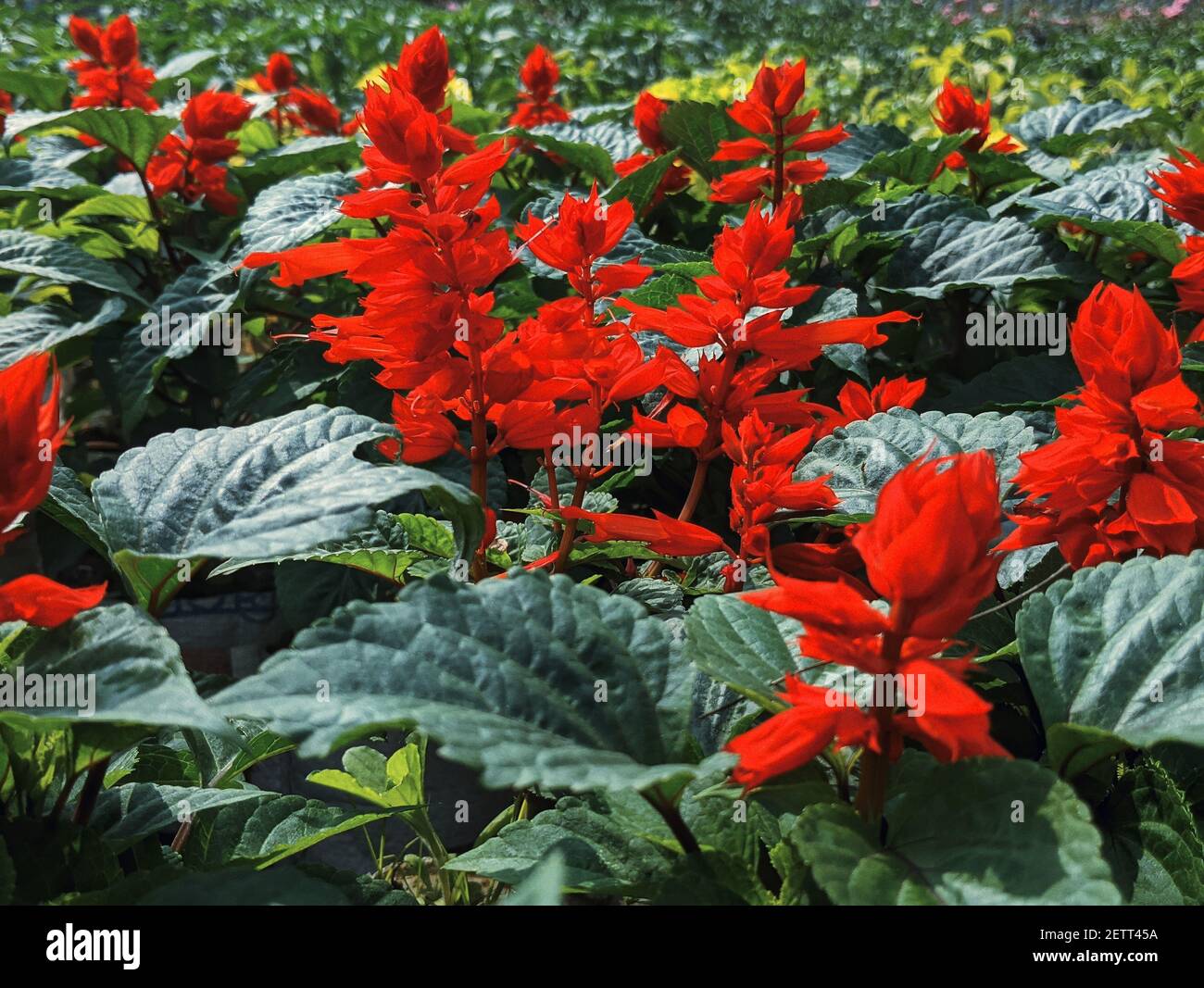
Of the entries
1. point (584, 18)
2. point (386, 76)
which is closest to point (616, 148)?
point (386, 76)

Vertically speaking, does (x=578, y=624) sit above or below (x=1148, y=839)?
above

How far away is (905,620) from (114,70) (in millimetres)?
2214

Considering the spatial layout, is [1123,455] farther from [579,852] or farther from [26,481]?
[26,481]

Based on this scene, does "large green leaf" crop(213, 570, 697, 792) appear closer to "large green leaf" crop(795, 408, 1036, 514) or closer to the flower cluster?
"large green leaf" crop(795, 408, 1036, 514)

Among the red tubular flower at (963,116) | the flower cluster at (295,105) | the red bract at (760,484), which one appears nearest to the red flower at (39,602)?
the red bract at (760,484)

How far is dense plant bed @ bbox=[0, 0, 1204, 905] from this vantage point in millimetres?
647

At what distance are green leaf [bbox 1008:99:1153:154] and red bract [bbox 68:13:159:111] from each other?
5.72 ft

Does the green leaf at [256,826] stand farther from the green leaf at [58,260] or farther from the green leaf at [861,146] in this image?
the green leaf at [861,146]

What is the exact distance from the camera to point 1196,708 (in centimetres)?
70

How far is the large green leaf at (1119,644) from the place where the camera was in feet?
2.41

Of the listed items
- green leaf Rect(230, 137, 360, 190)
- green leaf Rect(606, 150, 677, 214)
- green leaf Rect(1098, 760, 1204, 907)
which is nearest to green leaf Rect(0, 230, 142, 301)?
green leaf Rect(230, 137, 360, 190)

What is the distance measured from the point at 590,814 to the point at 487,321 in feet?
1.35

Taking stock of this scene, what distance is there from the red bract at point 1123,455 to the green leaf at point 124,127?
1.66m
